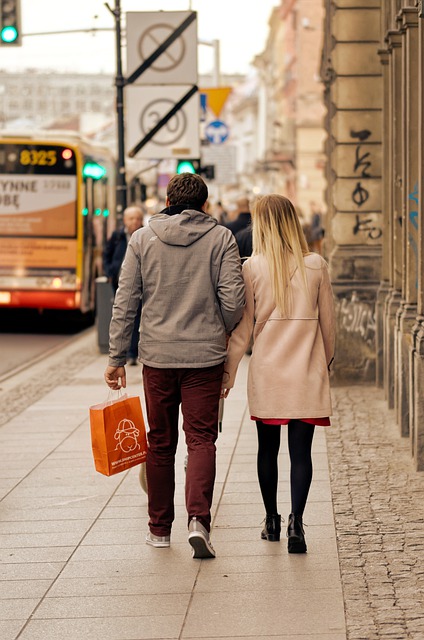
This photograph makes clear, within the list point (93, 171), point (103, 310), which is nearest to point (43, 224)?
point (93, 171)

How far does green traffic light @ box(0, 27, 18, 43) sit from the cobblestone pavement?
34.4ft

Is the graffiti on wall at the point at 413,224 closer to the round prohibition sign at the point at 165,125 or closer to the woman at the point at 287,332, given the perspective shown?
the woman at the point at 287,332

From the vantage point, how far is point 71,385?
14750 millimetres

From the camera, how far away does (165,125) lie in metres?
17.0

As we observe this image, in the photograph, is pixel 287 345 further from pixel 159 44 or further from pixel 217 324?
pixel 159 44

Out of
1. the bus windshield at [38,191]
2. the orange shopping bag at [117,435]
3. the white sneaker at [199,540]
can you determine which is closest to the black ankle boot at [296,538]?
the white sneaker at [199,540]

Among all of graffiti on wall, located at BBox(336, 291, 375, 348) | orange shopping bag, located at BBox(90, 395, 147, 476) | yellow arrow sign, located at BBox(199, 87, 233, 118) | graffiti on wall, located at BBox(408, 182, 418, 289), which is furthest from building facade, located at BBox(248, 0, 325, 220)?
orange shopping bag, located at BBox(90, 395, 147, 476)

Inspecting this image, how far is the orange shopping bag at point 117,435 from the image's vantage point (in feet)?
23.1

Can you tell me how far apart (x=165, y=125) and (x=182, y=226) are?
34.0ft

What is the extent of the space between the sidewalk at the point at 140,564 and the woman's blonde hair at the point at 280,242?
1.27 metres

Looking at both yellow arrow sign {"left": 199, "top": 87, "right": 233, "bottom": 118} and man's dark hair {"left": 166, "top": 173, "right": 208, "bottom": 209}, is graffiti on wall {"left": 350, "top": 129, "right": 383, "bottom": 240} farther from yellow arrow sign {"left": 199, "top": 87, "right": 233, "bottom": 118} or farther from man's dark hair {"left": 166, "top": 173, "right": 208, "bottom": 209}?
yellow arrow sign {"left": 199, "top": 87, "right": 233, "bottom": 118}

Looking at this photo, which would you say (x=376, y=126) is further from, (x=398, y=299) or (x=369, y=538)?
(x=369, y=538)

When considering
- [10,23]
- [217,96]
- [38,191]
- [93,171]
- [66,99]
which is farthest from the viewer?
[66,99]

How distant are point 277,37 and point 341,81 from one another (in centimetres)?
8128
